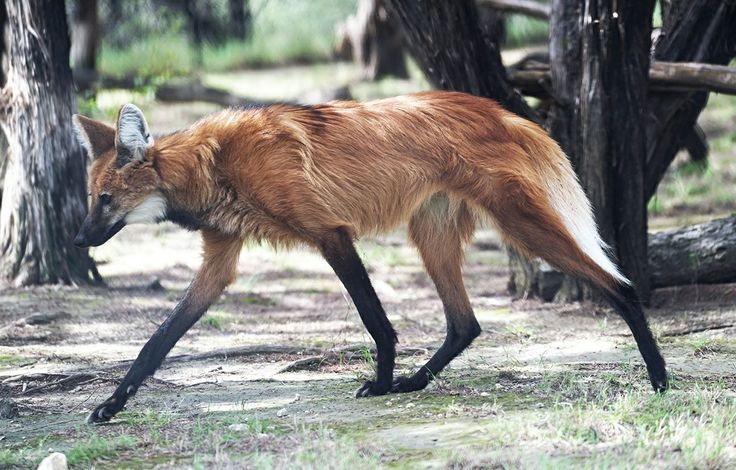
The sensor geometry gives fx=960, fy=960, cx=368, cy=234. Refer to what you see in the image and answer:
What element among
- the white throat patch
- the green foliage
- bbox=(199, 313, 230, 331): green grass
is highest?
the white throat patch

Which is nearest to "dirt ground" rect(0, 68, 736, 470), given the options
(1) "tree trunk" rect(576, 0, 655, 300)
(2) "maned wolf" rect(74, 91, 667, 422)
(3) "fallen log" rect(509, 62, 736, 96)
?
(2) "maned wolf" rect(74, 91, 667, 422)

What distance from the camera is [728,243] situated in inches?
219

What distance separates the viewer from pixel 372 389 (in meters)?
4.02

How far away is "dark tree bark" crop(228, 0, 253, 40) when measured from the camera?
12727 millimetres

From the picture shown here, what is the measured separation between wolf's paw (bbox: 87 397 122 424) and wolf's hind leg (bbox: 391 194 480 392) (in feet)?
4.60

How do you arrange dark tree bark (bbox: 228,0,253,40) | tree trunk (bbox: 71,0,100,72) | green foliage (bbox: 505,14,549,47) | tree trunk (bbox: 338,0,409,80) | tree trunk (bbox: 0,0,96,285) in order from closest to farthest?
tree trunk (bbox: 0,0,96,285) → tree trunk (bbox: 71,0,100,72) → tree trunk (bbox: 338,0,409,80) → dark tree bark (bbox: 228,0,253,40) → green foliage (bbox: 505,14,549,47)

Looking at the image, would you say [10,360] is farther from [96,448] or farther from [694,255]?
[694,255]

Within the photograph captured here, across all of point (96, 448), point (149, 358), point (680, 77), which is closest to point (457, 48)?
point (680, 77)

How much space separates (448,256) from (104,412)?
5.51 ft

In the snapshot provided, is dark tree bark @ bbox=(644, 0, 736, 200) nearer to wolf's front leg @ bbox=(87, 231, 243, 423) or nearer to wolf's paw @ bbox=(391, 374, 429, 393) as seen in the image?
wolf's paw @ bbox=(391, 374, 429, 393)

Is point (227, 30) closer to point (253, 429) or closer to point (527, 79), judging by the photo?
point (527, 79)

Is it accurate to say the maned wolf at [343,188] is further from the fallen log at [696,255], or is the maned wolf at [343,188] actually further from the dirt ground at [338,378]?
the fallen log at [696,255]

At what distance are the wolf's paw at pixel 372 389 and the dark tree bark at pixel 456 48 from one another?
6.75 feet

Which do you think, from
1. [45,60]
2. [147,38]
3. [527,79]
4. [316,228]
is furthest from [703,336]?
[147,38]
